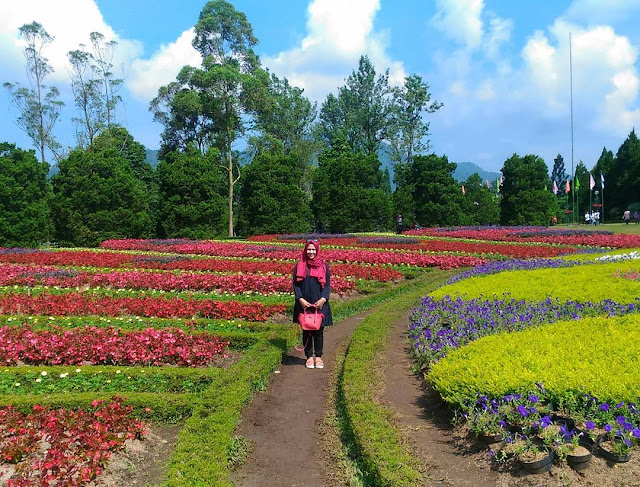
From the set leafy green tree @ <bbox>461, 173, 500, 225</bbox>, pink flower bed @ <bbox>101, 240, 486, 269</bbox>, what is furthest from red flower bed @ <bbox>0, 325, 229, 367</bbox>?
leafy green tree @ <bbox>461, 173, 500, 225</bbox>

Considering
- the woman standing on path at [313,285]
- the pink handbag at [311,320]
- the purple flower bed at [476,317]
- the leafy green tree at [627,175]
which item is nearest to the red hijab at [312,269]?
the woman standing on path at [313,285]

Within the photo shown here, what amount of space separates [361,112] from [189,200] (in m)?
27.1

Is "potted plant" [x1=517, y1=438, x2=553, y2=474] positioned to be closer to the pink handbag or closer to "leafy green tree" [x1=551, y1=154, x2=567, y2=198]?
the pink handbag

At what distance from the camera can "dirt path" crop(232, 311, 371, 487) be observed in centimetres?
439

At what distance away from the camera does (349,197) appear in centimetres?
3644

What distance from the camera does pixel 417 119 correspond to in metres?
53.2

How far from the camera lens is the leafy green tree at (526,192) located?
4028cm

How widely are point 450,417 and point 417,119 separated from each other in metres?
51.3

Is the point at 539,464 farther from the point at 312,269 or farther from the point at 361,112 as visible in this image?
the point at 361,112

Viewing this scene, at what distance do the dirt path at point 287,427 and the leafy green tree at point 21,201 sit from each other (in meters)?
25.1

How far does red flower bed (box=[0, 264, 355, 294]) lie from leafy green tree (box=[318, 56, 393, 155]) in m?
42.1

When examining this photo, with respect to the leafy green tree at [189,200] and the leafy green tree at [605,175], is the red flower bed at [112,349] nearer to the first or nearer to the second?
the leafy green tree at [189,200]

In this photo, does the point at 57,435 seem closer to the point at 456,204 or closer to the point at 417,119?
the point at 456,204

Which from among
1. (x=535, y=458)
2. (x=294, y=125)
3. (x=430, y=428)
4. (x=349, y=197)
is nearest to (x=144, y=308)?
(x=430, y=428)
